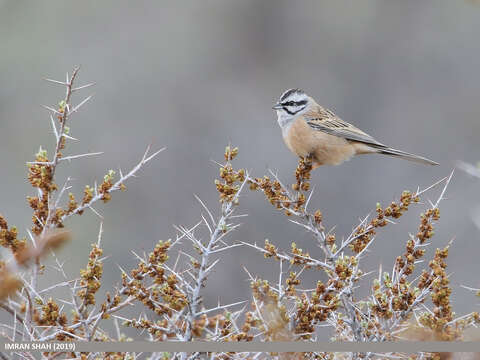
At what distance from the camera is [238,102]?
14.6 m

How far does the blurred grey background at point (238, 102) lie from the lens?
11727 millimetres

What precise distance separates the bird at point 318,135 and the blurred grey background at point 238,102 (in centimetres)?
431

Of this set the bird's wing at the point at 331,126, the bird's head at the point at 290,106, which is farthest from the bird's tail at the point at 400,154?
the bird's head at the point at 290,106

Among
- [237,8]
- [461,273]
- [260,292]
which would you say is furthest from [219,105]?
[260,292]

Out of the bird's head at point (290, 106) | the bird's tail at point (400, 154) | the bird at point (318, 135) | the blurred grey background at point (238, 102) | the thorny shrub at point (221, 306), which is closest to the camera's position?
the thorny shrub at point (221, 306)

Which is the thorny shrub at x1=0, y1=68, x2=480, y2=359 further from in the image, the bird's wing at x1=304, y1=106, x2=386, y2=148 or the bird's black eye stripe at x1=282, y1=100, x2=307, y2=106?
the bird's black eye stripe at x1=282, y1=100, x2=307, y2=106

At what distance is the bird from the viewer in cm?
602

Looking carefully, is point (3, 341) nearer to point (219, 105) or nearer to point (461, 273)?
point (461, 273)

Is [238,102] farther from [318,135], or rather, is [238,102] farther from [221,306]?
[221,306]

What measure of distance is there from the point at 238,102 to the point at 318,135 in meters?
8.52

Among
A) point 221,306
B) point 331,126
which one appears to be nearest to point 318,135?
point 331,126

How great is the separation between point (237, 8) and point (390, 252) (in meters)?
7.98

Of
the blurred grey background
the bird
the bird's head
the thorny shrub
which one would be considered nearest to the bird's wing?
the bird

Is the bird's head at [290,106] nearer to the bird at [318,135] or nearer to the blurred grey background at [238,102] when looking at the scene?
the bird at [318,135]
